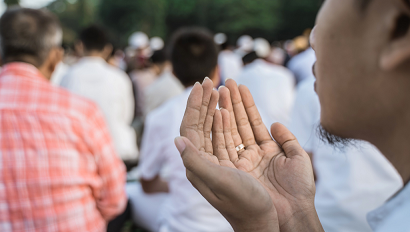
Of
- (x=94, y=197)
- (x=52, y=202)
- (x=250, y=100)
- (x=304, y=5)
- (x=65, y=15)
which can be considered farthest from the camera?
(x=65, y=15)

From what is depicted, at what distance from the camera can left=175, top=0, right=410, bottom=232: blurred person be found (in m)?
0.75

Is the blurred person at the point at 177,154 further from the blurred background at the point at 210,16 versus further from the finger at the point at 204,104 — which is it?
the blurred background at the point at 210,16

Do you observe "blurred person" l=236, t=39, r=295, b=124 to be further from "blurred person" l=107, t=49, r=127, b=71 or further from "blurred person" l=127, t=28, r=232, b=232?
"blurred person" l=107, t=49, r=127, b=71

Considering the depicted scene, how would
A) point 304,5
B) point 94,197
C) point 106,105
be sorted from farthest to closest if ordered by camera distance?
point 304,5
point 106,105
point 94,197

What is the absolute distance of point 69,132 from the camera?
5.69 ft

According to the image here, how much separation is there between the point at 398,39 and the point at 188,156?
0.55 meters

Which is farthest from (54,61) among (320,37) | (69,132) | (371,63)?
(371,63)

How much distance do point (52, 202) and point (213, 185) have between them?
1.17 m

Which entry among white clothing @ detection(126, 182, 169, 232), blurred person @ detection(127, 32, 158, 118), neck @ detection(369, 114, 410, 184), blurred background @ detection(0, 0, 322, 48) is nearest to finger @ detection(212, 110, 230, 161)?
neck @ detection(369, 114, 410, 184)

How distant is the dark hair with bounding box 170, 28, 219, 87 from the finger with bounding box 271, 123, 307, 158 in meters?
1.16

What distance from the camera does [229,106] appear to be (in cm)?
119

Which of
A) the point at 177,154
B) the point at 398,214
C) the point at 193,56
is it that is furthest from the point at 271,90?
the point at 398,214

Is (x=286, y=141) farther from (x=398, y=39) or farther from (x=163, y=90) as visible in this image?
(x=163, y=90)

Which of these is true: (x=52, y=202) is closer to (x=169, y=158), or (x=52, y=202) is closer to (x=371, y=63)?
(x=169, y=158)
